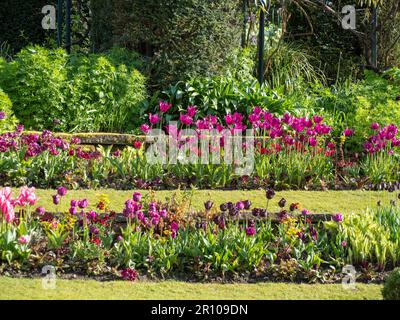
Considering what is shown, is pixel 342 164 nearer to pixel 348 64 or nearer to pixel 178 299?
pixel 178 299

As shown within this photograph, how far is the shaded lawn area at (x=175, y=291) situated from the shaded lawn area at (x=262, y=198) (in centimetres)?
118

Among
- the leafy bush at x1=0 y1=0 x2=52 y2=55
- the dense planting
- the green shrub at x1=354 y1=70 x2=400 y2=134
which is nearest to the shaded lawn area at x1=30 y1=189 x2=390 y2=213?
the dense planting

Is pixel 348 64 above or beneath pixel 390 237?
above

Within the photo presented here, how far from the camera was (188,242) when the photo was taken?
5.38 m

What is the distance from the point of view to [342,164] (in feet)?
24.8

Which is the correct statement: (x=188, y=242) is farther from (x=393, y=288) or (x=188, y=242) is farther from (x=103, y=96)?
(x=103, y=96)

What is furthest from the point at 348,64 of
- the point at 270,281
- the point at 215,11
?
the point at 270,281

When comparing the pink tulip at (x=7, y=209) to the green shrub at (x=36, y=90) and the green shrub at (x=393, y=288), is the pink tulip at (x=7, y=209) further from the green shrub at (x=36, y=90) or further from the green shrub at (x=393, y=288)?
the green shrub at (x=36, y=90)

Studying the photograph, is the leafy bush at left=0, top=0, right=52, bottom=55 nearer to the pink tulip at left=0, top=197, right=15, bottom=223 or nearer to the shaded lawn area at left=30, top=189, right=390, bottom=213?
the shaded lawn area at left=30, top=189, right=390, bottom=213

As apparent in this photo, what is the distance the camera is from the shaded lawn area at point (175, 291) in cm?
467

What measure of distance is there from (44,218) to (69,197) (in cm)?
87

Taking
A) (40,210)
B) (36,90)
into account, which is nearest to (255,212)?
(40,210)

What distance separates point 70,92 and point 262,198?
3.06 m

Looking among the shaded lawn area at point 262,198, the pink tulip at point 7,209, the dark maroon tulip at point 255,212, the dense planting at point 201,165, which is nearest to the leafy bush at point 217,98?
the dense planting at point 201,165
